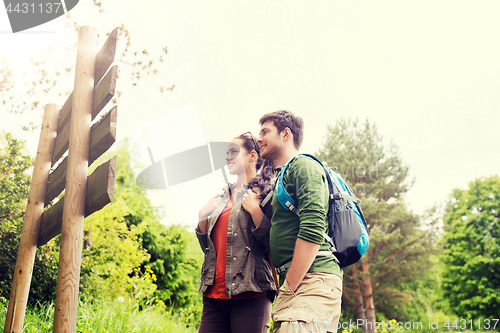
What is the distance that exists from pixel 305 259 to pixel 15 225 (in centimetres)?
442

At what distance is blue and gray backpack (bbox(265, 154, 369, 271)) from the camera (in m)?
1.67

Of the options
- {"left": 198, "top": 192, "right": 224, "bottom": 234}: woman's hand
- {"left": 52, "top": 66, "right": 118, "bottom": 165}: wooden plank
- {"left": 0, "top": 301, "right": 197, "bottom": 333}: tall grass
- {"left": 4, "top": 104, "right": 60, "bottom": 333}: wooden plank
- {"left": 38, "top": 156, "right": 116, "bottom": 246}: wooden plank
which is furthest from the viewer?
{"left": 0, "top": 301, "right": 197, "bottom": 333}: tall grass

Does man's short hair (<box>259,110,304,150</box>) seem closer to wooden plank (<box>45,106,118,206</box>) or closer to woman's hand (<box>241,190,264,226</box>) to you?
woman's hand (<box>241,190,264,226</box>)

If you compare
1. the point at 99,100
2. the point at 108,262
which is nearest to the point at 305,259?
the point at 99,100

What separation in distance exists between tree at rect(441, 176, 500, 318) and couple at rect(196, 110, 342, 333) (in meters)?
19.4

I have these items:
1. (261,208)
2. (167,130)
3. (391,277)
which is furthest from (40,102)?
(391,277)

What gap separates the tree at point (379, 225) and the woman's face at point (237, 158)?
1462 cm

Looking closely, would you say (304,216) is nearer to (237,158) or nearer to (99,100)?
(237,158)

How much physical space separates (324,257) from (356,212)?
12.6 inches

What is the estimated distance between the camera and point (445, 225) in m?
20.2

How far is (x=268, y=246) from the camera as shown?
2098mm

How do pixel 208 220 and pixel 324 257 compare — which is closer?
pixel 324 257

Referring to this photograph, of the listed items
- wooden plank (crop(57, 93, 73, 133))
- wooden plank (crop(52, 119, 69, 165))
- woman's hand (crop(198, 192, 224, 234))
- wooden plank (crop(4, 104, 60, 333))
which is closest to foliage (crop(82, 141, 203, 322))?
wooden plank (crop(4, 104, 60, 333))

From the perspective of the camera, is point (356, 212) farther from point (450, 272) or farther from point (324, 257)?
point (450, 272)
